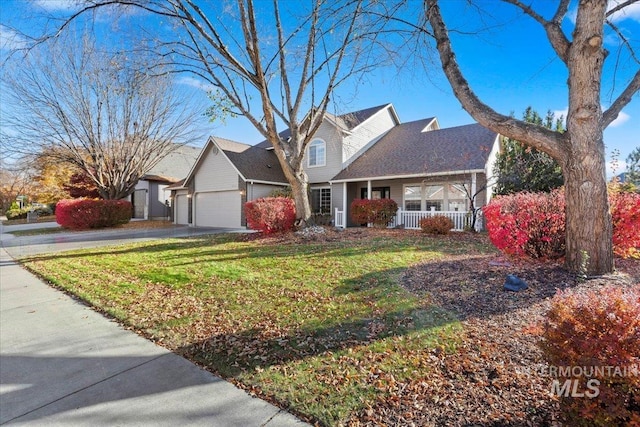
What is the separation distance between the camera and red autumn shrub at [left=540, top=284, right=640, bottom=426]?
164 cm

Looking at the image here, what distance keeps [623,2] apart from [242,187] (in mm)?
15730

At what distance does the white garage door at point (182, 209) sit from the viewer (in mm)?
21781

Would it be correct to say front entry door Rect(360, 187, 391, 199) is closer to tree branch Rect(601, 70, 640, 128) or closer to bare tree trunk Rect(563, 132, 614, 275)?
tree branch Rect(601, 70, 640, 128)

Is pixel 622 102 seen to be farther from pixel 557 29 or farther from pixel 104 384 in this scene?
pixel 104 384

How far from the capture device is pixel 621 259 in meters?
6.34

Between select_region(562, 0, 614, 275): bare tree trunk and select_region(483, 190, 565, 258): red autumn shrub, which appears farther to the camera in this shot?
select_region(483, 190, 565, 258): red autumn shrub

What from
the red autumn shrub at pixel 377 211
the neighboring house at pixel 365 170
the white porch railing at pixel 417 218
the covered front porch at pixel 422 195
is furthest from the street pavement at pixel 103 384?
the neighboring house at pixel 365 170

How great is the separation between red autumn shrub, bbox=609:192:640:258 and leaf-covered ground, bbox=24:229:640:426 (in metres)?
0.43

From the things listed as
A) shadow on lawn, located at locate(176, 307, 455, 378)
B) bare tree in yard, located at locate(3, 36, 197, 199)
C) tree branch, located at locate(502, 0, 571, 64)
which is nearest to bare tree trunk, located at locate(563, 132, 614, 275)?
tree branch, located at locate(502, 0, 571, 64)

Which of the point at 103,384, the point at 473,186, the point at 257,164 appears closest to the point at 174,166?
the point at 257,164

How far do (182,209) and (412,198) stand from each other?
16.1 meters

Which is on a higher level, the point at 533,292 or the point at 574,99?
the point at 574,99

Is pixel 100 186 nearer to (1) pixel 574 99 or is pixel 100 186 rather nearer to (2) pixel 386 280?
(2) pixel 386 280

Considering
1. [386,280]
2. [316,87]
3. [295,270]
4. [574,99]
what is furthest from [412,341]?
[316,87]
